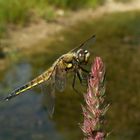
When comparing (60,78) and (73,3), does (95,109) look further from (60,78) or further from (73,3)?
(73,3)

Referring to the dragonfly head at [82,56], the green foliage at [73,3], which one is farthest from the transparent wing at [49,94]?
the green foliage at [73,3]

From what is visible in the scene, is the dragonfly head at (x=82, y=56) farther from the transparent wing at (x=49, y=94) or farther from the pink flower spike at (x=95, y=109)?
the pink flower spike at (x=95, y=109)

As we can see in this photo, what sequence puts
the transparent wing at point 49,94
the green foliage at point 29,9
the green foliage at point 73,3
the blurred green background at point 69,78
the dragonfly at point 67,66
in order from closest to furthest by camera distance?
the dragonfly at point 67,66
the transparent wing at point 49,94
the blurred green background at point 69,78
the green foliage at point 29,9
the green foliage at point 73,3

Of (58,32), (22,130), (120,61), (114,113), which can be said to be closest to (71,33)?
(58,32)

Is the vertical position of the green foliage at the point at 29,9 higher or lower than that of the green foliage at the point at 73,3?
lower

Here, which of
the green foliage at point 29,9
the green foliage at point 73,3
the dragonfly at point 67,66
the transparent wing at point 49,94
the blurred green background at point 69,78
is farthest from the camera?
the green foliage at point 73,3

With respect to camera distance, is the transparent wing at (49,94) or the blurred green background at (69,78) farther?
the blurred green background at (69,78)
